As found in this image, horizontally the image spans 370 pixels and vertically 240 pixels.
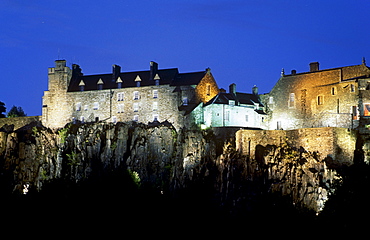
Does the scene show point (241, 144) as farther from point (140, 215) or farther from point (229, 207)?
point (140, 215)

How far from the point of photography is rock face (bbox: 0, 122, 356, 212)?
65.8 metres

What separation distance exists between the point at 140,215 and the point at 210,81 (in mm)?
21403

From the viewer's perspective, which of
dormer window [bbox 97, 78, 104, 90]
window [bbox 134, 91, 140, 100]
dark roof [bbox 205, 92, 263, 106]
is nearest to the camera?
dark roof [bbox 205, 92, 263, 106]

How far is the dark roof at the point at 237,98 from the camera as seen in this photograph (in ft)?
257

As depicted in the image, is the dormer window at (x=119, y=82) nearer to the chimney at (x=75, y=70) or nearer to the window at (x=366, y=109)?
the chimney at (x=75, y=70)

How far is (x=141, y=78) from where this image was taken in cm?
8475

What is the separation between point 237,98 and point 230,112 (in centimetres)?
315

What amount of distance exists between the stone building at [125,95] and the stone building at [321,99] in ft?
28.0

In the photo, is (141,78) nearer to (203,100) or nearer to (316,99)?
(203,100)

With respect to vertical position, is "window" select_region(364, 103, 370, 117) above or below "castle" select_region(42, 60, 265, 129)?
below

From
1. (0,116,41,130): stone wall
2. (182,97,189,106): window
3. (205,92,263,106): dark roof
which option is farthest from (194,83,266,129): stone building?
(0,116,41,130): stone wall

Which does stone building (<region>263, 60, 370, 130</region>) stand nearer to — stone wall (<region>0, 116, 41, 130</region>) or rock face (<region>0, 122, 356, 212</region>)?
rock face (<region>0, 122, 356, 212</region>)

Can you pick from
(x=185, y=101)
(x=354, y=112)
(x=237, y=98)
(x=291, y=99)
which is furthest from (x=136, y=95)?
(x=354, y=112)

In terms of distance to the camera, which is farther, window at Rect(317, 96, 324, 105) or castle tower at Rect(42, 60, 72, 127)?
castle tower at Rect(42, 60, 72, 127)
